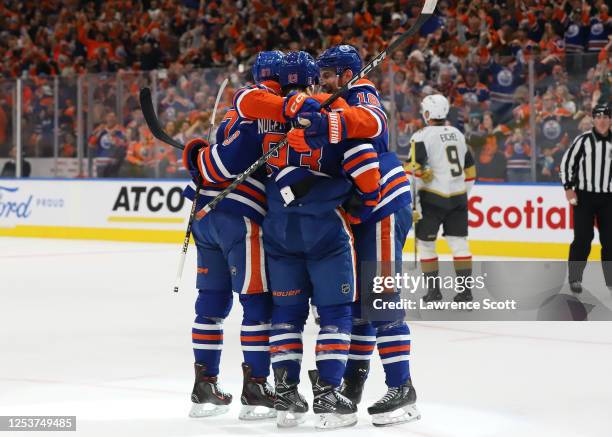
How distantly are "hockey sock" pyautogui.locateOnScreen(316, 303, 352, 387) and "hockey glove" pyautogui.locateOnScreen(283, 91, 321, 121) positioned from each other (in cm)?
65

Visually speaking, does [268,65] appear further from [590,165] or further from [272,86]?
[590,165]

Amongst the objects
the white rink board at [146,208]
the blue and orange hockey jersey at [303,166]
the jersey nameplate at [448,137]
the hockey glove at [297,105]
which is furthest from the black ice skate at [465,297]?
the hockey glove at [297,105]

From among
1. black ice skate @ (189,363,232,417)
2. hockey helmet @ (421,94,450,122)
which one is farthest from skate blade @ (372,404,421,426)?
hockey helmet @ (421,94,450,122)

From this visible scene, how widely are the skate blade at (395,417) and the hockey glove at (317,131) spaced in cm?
93

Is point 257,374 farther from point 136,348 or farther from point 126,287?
point 126,287

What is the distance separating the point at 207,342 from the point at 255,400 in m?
0.30

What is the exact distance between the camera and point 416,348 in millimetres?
5598

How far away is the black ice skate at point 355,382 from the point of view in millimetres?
4051

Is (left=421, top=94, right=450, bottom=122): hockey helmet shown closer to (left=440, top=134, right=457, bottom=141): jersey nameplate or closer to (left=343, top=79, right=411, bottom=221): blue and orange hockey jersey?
(left=440, top=134, right=457, bottom=141): jersey nameplate

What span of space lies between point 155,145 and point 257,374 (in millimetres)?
8756

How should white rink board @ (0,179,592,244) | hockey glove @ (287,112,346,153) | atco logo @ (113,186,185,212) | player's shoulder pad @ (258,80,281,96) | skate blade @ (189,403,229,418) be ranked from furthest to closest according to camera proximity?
1. atco logo @ (113,186,185,212)
2. white rink board @ (0,179,592,244)
3. skate blade @ (189,403,229,418)
4. player's shoulder pad @ (258,80,281,96)
5. hockey glove @ (287,112,346,153)

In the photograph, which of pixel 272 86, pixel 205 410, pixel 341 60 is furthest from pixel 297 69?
pixel 205 410

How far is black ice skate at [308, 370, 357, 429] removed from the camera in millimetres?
3750

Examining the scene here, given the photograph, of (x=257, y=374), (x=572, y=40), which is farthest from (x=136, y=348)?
(x=572, y=40)
